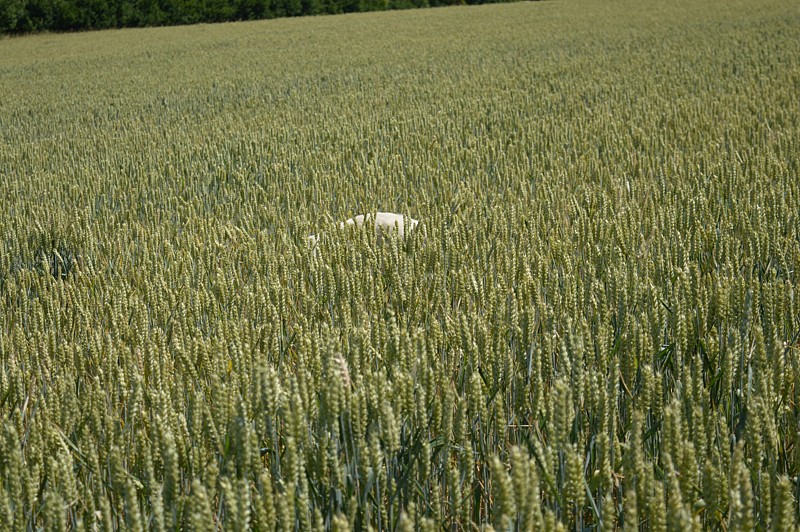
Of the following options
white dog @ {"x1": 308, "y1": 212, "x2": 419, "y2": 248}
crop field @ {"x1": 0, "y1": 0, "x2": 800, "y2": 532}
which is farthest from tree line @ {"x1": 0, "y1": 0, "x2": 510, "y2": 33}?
white dog @ {"x1": 308, "y1": 212, "x2": 419, "y2": 248}

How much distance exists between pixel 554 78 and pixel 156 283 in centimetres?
878

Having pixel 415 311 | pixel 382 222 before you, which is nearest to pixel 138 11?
pixel 382 222

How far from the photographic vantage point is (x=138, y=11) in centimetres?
3584

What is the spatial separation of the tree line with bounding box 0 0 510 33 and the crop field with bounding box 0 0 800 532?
83.8 ft

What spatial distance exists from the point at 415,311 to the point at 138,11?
3628 centimetres

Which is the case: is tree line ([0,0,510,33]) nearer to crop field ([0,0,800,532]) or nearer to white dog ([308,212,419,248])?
crop field ([0,0,800,532])

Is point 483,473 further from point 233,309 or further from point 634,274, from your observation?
point 233,309

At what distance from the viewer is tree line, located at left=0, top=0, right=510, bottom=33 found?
110ft

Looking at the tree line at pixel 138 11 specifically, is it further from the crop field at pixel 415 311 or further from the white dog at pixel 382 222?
the white dog at pixel 382 222

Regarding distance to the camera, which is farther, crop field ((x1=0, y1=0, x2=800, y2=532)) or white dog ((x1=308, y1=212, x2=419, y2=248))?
white dog ((x1=308, y1=212, x2=419, y2=248))

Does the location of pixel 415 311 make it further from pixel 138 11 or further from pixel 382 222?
pixel 138 11

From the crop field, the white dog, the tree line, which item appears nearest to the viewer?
the crop field

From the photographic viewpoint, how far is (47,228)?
4695mm

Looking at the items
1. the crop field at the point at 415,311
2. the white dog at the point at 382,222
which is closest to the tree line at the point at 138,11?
the crop field at the point at 415,311
